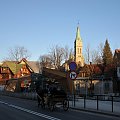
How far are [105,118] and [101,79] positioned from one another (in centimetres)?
5686

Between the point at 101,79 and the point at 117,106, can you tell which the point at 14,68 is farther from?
the point at 117,106

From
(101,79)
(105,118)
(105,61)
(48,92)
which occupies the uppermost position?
(105,61)

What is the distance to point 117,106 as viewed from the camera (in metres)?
22.3

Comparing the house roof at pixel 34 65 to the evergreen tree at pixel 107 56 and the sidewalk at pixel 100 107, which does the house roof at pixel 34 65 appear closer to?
the evergreen tree at pixel 107 56

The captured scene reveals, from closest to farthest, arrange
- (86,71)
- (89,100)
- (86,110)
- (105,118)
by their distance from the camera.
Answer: (105,118) → (86,110) → (89,100) → (86,71)

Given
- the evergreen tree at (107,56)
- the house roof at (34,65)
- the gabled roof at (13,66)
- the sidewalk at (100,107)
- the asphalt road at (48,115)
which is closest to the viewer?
the asphalt road at (48,115)

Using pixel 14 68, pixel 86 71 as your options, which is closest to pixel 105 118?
pixel 86 71

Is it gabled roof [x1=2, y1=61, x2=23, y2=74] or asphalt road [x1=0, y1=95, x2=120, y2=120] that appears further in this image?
gabled roof [x1=2, y1=61, x2=23, y2=74]

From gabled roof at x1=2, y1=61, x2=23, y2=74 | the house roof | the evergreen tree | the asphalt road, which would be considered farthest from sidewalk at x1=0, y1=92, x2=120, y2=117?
the house roof

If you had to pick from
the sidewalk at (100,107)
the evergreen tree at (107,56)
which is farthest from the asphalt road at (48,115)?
the evergreen tree at (107,56)

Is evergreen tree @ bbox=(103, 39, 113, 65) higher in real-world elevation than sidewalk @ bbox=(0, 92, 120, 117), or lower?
higher

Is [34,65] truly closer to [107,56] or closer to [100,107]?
[107,56]

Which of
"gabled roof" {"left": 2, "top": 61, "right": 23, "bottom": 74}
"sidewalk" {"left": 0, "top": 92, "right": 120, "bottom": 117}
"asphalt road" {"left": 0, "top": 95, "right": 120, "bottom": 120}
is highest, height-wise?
"gabled roof" {"left": 2, "top": 61, "right": 23, "bottom": 74}

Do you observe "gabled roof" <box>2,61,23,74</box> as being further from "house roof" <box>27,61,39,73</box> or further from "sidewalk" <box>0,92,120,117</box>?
"sidewalk" <box>0,92,120,117</box>
